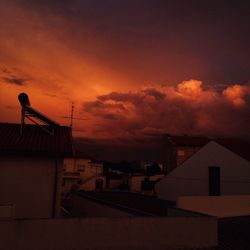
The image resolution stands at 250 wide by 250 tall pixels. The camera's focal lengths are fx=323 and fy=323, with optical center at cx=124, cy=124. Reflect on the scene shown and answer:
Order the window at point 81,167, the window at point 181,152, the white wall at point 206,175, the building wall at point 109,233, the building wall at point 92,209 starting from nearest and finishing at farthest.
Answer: the building wall at point 109,233 < the building wall at point 92,209 < the white wall at point 206,175 < the window at point 181,152 < the window at point 81,167

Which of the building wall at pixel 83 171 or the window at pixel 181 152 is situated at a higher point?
the window at pixel 181 152

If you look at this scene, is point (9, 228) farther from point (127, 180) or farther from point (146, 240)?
point (127, 180)

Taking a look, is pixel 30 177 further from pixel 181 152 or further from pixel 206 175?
pixel 181 152

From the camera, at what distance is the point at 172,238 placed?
11328 mm

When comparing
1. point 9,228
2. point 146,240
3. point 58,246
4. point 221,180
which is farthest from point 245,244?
point 221,180

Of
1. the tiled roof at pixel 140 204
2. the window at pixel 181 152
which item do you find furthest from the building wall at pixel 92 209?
the window at pixel 181 152

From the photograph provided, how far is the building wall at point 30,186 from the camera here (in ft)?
47.3

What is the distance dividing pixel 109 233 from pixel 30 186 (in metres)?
5.77

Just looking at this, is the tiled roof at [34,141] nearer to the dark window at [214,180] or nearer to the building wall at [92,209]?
the building wall at [92,209]

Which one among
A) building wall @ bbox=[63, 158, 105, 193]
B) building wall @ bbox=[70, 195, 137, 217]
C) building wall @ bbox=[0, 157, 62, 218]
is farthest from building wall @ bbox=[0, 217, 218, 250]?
building wall @ bbox=[63, 158, 105, 193]

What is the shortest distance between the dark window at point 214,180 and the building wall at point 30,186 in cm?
1821

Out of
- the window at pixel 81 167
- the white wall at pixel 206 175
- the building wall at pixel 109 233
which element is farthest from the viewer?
the window at pixel 81 167

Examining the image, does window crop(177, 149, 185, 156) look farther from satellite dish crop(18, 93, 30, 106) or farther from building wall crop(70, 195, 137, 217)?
satellite dish crop(18, 93, 30, 106)

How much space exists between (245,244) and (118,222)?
18.5 feet
